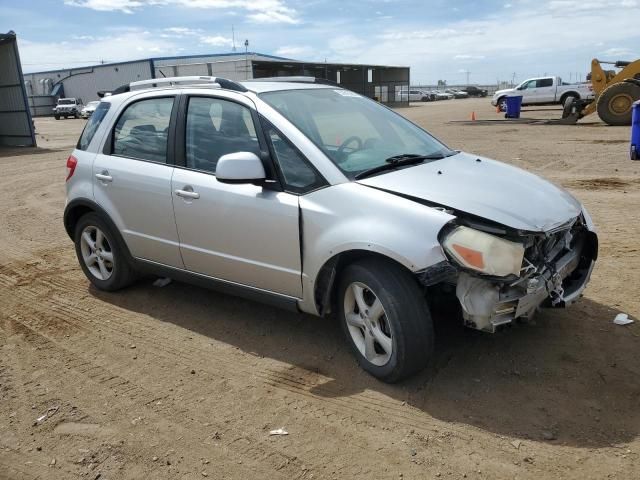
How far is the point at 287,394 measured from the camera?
11.0ft

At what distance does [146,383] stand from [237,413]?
2.52 ft

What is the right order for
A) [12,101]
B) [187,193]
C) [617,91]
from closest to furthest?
[187,193] → [617,91] → [12,101]

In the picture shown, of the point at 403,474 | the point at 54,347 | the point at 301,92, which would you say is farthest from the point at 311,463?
the point at 301,92

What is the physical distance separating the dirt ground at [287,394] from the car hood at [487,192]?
100cm

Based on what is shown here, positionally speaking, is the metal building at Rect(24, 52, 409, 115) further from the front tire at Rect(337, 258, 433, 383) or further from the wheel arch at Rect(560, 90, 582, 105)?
the front tire at Rect(337, 258, 433, 383)

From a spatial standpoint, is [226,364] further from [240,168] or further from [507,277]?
[507,277]

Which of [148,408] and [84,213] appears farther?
[84,213]

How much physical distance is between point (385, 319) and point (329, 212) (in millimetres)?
742

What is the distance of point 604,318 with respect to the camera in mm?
4078

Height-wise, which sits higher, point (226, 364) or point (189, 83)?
point (189, 83)

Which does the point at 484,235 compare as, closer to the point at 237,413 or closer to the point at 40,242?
the point at 237,413

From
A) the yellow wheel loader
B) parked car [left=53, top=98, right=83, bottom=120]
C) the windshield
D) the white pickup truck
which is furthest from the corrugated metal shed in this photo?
the windshield

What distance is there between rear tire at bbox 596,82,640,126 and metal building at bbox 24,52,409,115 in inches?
1111

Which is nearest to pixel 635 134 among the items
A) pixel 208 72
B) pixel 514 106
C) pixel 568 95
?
pixel 514 106
